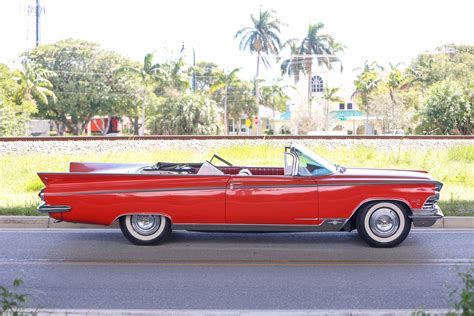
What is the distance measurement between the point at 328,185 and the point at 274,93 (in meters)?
72.4

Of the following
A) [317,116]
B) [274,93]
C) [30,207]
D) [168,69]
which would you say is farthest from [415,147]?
[274,93]

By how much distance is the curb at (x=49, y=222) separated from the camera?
1024cm

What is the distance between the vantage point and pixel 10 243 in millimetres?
8867

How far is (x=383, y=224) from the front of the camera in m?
8.34

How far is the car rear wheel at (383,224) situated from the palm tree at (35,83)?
51000mm

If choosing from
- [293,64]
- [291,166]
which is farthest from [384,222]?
[293,64]

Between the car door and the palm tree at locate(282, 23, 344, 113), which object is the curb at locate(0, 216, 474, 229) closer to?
the car door

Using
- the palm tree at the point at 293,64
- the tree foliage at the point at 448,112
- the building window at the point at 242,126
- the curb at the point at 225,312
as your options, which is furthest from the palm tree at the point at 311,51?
the curb at the point at 225,312

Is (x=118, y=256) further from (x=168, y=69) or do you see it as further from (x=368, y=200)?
(x=168, y=69)

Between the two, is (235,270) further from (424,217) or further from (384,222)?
(424,217)

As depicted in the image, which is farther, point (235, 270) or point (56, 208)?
point (56, 208)

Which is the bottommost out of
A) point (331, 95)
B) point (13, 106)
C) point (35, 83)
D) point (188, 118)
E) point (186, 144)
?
point (186, 144)

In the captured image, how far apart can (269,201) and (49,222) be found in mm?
4197

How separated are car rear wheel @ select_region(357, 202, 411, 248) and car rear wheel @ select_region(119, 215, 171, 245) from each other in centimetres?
264
